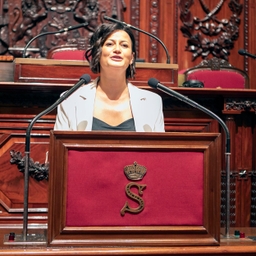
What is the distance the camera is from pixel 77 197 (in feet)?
5.59

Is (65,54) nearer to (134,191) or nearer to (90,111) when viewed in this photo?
(90,111)

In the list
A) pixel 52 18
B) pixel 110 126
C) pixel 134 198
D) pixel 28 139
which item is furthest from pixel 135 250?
pixel 52 18

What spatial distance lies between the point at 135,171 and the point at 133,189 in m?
0.06

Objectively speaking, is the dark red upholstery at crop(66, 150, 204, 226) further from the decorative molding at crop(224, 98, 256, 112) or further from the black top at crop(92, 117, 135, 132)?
the decorative molding at crop(224, 98, 256, 112)

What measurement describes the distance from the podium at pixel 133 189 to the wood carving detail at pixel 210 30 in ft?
9.81

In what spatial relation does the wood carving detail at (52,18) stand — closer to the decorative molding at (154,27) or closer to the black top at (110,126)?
the decorative molding at (154,27)

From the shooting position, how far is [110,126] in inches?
88.3

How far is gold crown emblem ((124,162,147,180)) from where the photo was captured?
5.69 ft

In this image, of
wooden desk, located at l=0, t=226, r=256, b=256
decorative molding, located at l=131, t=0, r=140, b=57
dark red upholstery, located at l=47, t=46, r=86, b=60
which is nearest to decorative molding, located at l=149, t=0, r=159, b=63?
decorative molding, located at l=131, t=0, r=140, b=57

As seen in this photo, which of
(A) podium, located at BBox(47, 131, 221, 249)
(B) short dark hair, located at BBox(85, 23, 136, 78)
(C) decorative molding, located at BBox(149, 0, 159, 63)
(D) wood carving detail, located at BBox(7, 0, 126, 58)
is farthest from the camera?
(C) decorative molding, located at BBox(149, 0, 159, 63)

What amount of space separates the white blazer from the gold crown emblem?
489 millimetres

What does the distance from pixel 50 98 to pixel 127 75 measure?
2.02 feet

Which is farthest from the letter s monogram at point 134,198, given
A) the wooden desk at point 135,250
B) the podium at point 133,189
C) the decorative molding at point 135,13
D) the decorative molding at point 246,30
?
the decorative molding at point 246,30

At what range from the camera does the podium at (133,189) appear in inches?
66.7
